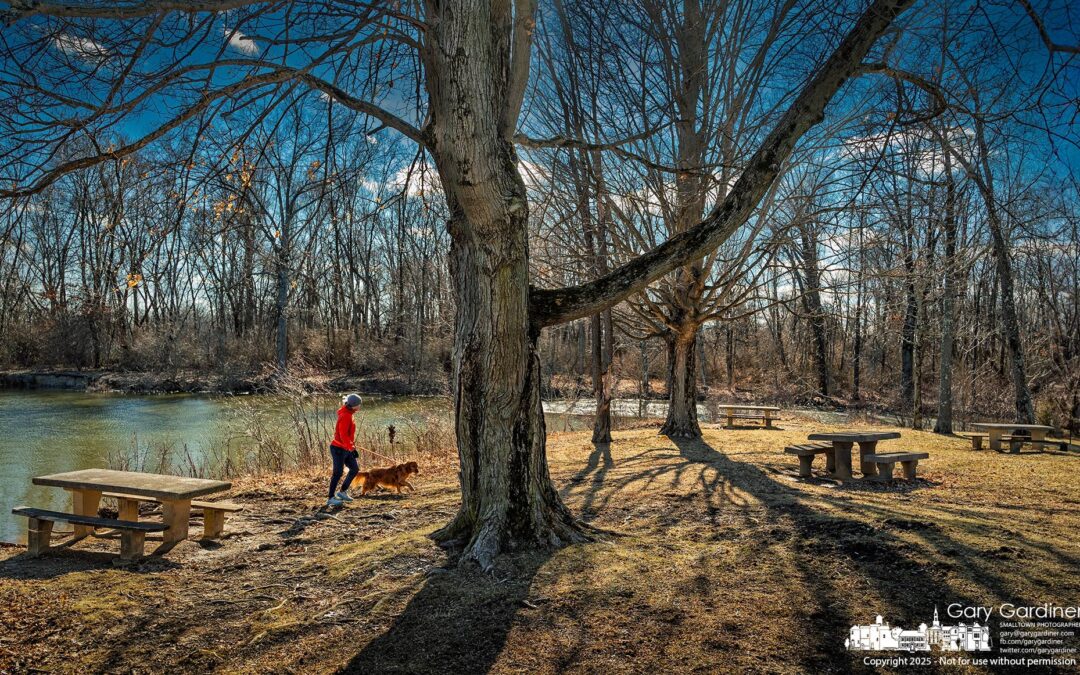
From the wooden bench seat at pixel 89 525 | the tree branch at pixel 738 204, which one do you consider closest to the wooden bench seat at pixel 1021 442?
the tree branch at pixel 738 204

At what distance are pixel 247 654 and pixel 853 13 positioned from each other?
20.0 feet

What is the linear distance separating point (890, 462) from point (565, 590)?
591 centimetres

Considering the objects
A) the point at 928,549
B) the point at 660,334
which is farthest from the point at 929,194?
the point at 928,549

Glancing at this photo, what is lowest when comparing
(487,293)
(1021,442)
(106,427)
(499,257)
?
(106,427)

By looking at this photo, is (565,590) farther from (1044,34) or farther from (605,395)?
(605,395)

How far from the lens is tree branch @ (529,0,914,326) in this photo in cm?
487

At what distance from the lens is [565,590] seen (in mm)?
4230

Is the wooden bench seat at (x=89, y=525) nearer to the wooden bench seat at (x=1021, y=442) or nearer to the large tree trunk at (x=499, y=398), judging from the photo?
the large tree trunk at (x=499, y=398)

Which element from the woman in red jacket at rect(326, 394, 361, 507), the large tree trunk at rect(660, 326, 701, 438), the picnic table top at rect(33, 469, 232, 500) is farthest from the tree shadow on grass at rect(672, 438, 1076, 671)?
the large tree trunk at rect(660, 326, 701, 438)

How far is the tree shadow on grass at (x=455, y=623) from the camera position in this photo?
3408 millimetres

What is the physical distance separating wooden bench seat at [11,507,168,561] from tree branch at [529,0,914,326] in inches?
149

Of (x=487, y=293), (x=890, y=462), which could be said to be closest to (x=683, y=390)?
(x=890, y=462)

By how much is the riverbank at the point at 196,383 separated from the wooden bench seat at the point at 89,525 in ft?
73.4

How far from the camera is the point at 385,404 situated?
938 inches
